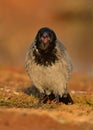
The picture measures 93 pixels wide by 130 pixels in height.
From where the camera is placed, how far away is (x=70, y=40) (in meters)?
32.9

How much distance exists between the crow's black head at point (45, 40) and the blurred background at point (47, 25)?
11.1 meters

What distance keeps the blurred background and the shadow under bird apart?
1085 cm

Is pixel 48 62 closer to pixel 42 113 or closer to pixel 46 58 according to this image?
pixel 46 58

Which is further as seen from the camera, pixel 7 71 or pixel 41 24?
pixel 41 24

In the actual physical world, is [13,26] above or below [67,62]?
below

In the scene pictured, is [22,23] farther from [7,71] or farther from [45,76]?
[45,76]

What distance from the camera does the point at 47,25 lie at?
37688 mm

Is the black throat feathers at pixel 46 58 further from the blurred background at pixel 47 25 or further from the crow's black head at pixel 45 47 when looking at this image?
the blurred background at pixel 47 25

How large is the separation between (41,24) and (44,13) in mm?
4092

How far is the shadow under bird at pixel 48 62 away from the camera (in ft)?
45.1

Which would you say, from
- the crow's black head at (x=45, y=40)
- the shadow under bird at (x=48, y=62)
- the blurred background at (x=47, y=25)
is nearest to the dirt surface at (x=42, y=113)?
the shadow under bird at (x=48, y=62)

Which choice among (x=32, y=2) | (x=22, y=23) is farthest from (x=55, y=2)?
(x=22, y=23)

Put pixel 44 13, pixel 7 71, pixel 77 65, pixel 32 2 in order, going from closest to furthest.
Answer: pixel 7 71 < pixel 77 65 < pixel 44 13 < pixel 32 2

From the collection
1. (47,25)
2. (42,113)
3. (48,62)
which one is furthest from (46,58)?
(47,25)
